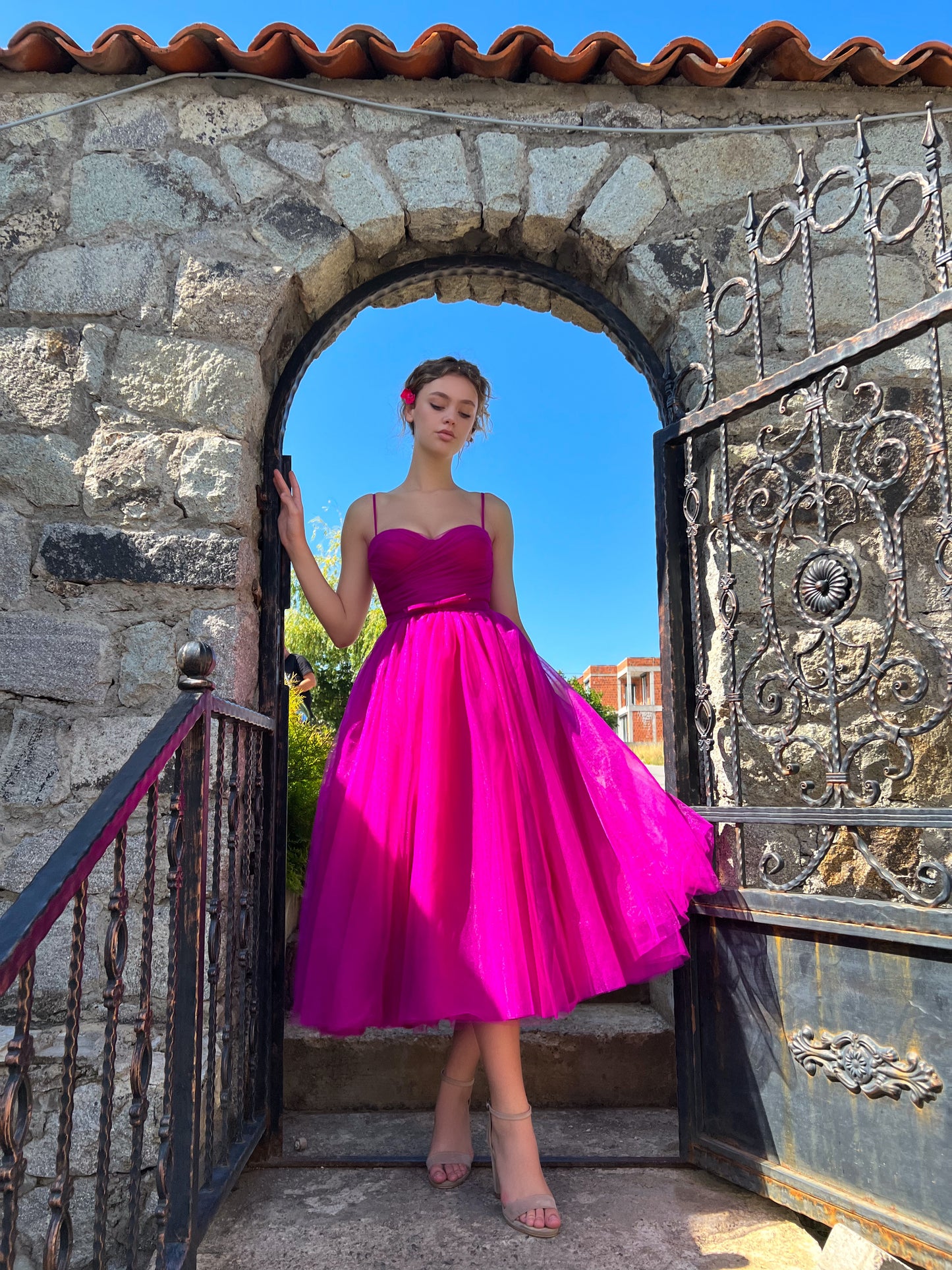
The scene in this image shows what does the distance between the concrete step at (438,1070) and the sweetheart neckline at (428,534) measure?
153 centimetres

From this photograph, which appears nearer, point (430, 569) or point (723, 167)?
point (430, 569)

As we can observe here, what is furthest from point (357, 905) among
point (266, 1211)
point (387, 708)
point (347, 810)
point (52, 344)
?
point (52, 344)

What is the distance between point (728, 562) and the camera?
2.29m

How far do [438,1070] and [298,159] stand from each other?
284 centimetres

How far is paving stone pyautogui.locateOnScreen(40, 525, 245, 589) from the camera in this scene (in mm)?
2412

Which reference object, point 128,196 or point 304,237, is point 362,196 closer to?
point 304,237

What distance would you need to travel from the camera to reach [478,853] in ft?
6.31

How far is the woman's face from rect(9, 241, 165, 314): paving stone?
2.76 ft

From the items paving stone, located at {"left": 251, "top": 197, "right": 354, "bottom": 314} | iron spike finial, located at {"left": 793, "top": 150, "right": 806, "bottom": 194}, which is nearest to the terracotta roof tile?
paving stone, located at {"left": 251, "top": 197, "right": 354, "bottom": 314}

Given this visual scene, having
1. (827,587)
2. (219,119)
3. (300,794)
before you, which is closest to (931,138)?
(827,587)

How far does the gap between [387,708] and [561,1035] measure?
1285 millimetres

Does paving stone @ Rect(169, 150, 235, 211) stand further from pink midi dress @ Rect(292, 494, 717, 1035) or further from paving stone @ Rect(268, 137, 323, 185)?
pink midi dress @ Rect(292, 494, 717, 1035)

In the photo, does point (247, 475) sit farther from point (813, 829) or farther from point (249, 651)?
point (813, 829)

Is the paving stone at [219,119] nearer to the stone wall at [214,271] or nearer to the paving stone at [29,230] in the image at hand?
the stone wall at [214,271]
